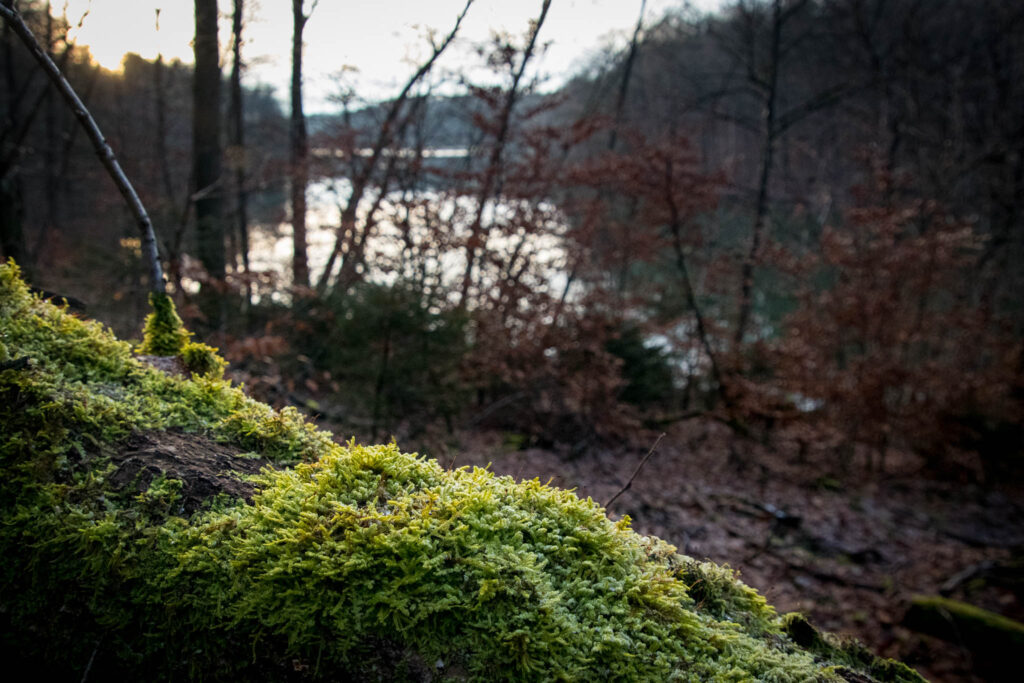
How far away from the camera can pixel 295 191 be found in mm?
9711

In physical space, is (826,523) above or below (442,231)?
below

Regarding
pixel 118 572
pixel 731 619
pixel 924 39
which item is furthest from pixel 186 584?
pixel 924 39

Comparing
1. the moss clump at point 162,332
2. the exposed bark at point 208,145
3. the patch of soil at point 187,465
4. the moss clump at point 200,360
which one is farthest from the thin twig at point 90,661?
the exposed bark at point 208,145

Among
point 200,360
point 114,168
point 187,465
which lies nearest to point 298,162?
point 114,168

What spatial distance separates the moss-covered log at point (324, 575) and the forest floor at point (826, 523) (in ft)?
9.31

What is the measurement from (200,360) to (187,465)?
92 cm

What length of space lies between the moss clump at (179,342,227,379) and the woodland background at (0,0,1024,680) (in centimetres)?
279

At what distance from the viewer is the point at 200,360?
94.7 inches

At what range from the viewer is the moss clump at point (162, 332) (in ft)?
8.22

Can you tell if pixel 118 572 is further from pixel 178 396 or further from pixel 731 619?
pixel 731 619

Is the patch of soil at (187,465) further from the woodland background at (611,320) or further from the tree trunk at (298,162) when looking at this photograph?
the tree trunk at (298,162)

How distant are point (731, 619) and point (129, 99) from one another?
22.0 metres

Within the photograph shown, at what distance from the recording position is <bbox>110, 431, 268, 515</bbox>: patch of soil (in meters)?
1.53

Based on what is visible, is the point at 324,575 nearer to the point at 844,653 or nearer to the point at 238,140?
the point at 844,653
